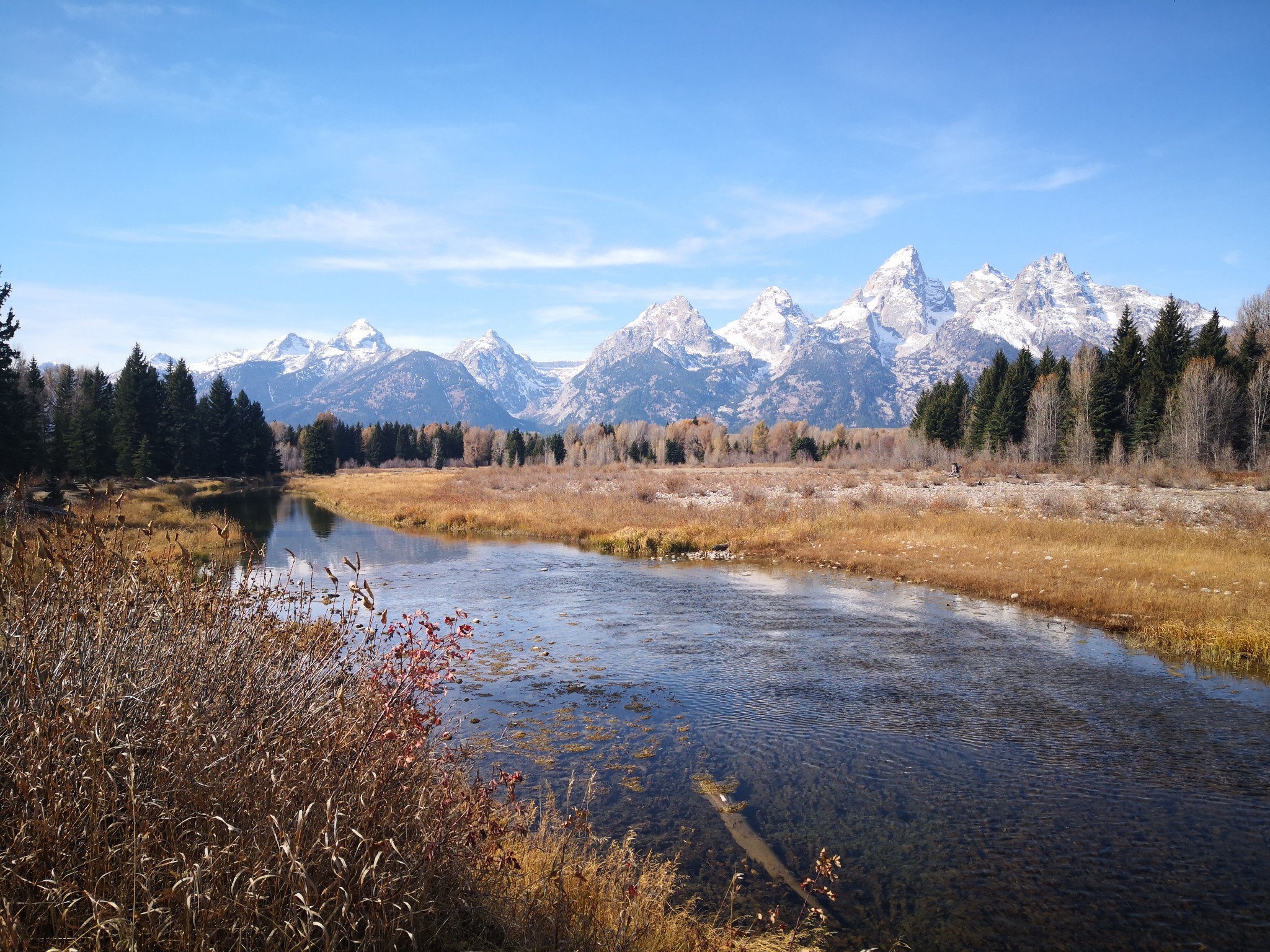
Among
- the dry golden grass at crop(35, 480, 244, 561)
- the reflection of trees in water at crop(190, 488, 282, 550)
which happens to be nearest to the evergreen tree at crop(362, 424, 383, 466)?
the reflection of trees in water at crop(190, 488, 282, 550)

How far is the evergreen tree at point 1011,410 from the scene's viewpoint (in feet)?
241

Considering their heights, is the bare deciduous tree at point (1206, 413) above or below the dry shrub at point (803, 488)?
above

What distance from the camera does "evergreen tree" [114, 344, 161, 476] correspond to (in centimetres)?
6656

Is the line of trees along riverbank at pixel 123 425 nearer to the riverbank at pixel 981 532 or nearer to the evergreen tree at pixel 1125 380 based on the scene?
the riverbank at pixel 981 532

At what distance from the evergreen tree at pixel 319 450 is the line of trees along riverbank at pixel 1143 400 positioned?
96.2 metres

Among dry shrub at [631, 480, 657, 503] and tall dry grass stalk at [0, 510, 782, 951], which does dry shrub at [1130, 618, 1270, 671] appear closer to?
tall dry grass stalk at [0, 510, 782, 951]

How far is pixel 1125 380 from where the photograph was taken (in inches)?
2525

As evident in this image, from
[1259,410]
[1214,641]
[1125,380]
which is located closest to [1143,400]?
[1125,380]

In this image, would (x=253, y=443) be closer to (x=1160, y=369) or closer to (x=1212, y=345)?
(x=1160, y=369)

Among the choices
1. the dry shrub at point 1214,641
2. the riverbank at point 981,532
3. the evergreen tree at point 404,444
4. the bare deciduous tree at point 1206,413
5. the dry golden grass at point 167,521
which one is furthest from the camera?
the evergreen tree at point 404,444

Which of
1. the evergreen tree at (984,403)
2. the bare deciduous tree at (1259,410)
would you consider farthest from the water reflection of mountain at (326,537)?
the evergreen tree at (984,403)

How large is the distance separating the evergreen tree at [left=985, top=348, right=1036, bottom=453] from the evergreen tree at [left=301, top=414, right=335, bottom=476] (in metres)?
97.6

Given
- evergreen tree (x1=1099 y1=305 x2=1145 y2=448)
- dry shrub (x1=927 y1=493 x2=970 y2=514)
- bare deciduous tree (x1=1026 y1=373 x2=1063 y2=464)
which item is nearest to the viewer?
dry shrub (x1=927 y1=493 x2=970 y2=514)

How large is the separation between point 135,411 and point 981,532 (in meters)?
78.2
